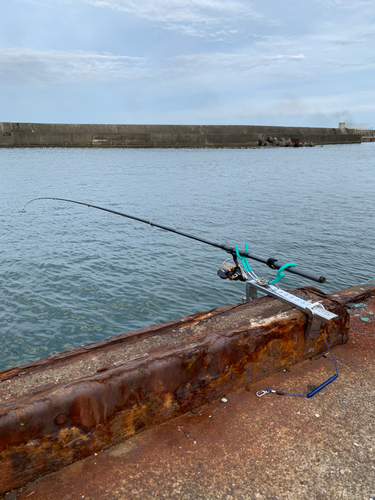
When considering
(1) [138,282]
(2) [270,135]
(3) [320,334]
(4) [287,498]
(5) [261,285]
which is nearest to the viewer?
(4) [287,498]

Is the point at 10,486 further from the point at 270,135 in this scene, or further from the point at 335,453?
the point at 270,135

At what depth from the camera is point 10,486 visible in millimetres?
2008

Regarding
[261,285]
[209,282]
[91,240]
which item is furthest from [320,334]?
[91,240]

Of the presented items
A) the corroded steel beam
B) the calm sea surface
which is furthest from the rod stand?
the calm sea surface

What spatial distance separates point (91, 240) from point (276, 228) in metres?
5.36

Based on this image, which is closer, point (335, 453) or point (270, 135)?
point (335, 453)

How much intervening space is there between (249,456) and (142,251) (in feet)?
24.2

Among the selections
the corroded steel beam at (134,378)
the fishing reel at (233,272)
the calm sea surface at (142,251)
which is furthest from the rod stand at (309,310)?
the calm sea surface at (142,251)

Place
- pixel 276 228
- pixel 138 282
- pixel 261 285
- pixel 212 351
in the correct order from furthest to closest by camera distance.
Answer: pixel 276 228, pixel 138 282, pixel 261 285, pixel 212 351

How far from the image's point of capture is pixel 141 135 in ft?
189

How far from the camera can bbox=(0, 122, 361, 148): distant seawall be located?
5150 cm

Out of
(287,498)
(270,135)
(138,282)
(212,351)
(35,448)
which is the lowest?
(138,282)

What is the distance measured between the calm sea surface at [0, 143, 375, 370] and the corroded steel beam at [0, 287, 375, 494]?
9.39ft

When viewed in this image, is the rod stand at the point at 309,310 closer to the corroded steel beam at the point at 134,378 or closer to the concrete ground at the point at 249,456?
the corroded steel beam at the point at 134,378
